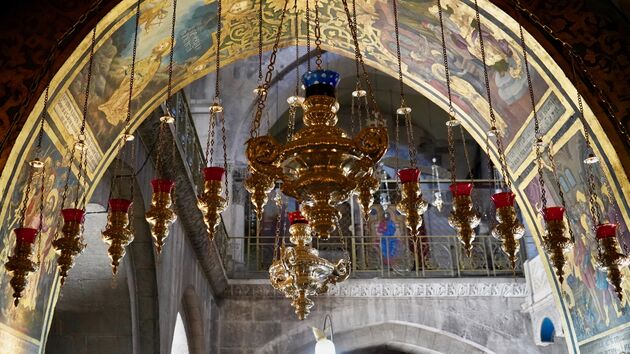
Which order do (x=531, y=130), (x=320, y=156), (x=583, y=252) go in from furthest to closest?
(x=531, y=130) → (x=583, y=252) → (x=320, y=156)

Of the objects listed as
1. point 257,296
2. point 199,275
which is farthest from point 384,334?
point 199,275

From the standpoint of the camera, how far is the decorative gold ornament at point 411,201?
11.7ft

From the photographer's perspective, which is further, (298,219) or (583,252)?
(583,252)

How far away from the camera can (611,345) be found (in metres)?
5.75

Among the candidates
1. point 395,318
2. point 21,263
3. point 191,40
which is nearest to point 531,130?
point 191,40

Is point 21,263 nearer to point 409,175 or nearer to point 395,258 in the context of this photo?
point 409,175

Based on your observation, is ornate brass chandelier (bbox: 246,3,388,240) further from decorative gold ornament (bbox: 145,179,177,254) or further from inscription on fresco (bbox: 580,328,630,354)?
inscription on fresco (bbox: 580,328,630,354)

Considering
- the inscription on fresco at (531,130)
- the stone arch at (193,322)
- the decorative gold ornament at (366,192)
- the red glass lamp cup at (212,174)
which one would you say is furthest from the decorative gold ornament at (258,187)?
the stone arch at (193,322)

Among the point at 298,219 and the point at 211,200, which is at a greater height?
the point at 298,219

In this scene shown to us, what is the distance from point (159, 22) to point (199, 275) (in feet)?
17.8

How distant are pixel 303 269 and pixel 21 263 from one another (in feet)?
5.77

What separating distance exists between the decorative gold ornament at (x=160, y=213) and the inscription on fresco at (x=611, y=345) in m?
4.10

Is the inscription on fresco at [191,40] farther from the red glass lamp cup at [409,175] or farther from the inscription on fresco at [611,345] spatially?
the inscription on fresco at [611,345]

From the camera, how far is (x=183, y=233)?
8.98 m
